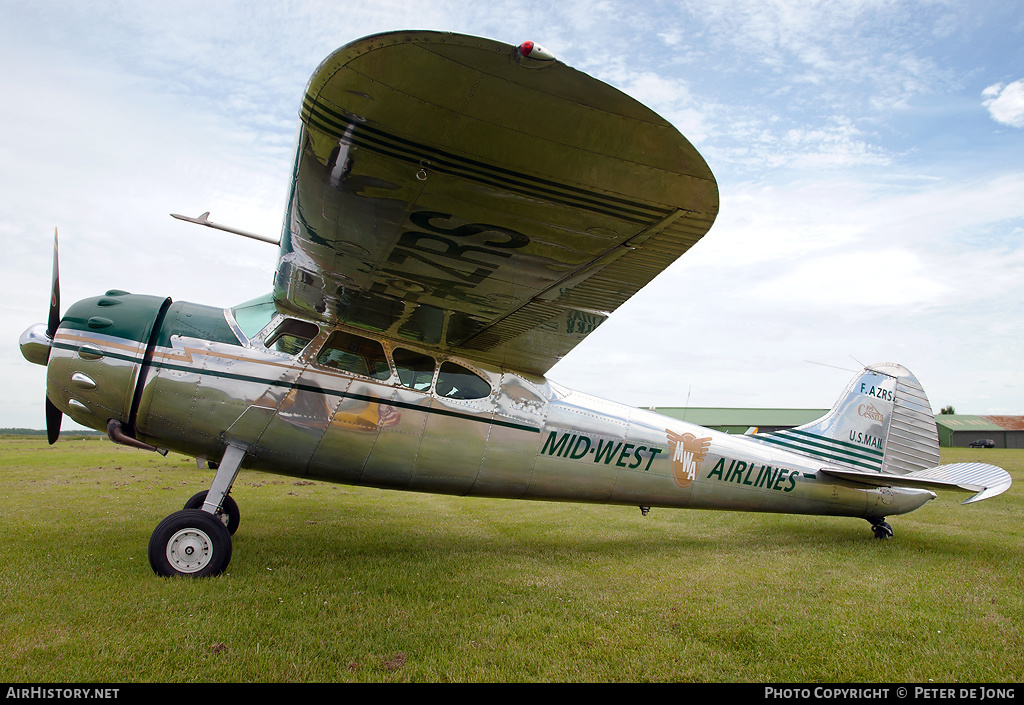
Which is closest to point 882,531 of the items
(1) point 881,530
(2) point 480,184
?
(1) point 881,530

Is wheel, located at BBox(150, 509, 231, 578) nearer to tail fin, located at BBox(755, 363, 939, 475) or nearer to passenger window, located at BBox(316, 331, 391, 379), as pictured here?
passenger window, located at BBox(316, 331, 391, 379)

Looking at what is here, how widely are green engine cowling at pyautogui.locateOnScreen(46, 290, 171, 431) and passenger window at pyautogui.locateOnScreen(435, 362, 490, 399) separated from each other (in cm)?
265

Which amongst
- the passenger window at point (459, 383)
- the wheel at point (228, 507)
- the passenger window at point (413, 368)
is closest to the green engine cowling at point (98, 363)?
the wheel at point (228, 507)

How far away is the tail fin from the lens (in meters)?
7.48

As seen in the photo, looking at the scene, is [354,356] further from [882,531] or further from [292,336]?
[882,531]

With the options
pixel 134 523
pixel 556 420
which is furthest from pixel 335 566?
pixel 134 523

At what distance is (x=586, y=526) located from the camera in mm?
7922

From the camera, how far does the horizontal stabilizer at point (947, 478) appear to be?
6438 mm

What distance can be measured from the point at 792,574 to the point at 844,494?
8.80 feet

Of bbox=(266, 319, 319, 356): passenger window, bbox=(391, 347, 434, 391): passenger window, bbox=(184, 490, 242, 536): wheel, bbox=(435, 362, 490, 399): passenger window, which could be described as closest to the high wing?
bbox=(266, 319, 319, 356): passenger window

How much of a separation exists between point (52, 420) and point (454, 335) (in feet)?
12.9

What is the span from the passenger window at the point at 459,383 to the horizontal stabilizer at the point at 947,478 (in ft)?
15.9

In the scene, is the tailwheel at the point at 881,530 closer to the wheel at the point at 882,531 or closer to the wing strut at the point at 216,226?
the wheel at the point at 882,531

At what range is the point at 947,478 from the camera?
6.82m
